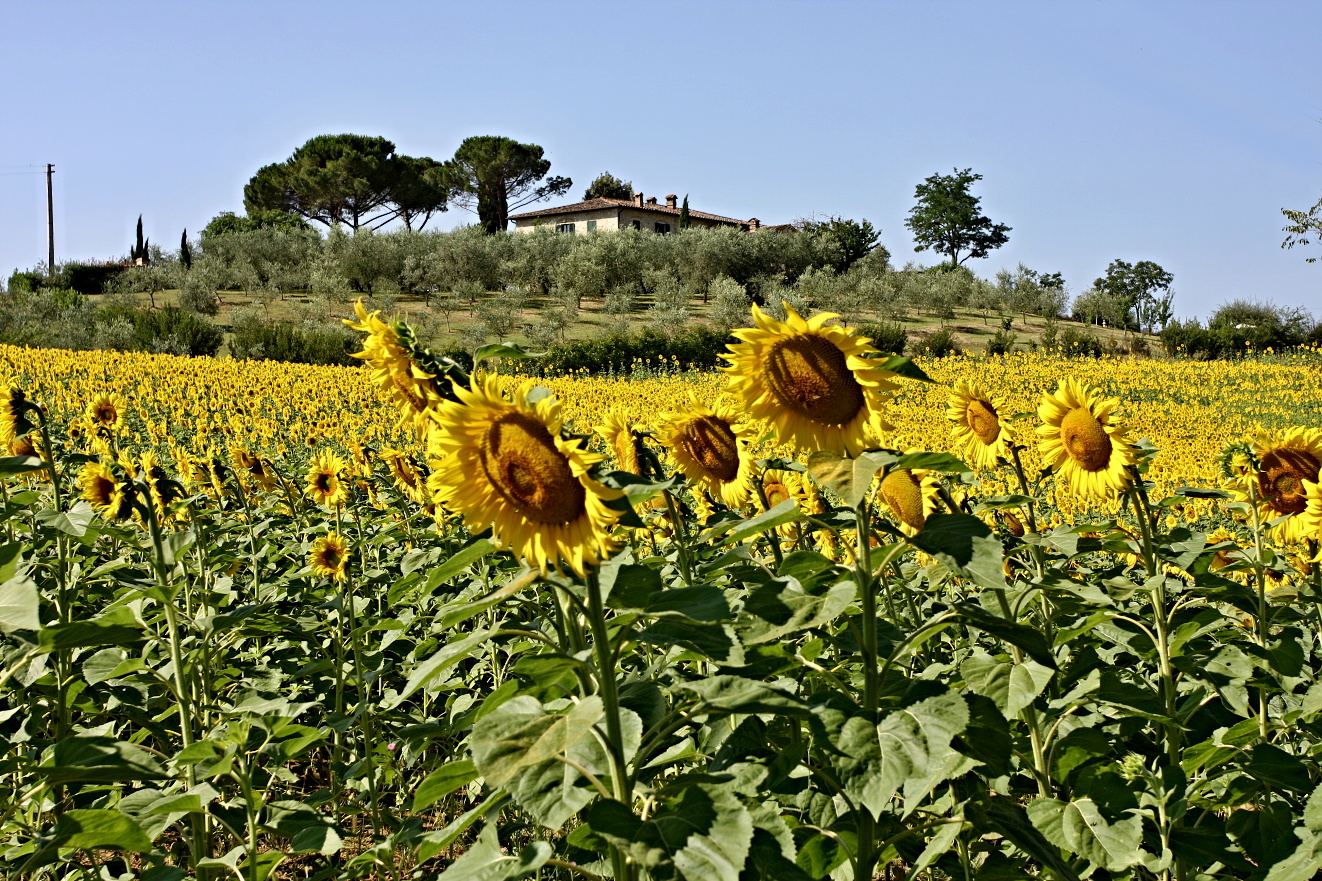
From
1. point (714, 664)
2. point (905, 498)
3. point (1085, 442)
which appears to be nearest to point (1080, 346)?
point (1085, 442)

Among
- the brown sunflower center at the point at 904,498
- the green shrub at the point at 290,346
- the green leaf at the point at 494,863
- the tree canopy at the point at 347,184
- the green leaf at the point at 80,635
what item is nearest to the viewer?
the green leaf at the point at 494,863

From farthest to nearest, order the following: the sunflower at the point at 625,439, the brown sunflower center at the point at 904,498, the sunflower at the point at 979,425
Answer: the sunflower at the point at 979,425, the brown sunflower center at the point at 904,498, the sunflower at the point at 625,439

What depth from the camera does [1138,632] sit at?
8.48 ft

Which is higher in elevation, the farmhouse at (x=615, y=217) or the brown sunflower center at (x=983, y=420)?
the farmhouse at (x=615, y=217)

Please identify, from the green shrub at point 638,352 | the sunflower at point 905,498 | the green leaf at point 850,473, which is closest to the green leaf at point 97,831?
the green leaf at point 850,473

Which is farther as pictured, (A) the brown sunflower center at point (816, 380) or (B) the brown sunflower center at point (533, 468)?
(A) the brown sunflower center at point (816, 380)

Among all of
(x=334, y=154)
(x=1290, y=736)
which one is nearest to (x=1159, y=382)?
(x=1290, y=736)

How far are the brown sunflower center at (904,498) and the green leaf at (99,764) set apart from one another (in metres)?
1.62

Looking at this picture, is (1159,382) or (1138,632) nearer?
(1138,632)

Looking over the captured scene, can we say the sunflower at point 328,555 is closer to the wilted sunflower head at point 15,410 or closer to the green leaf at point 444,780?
the wilted sunflower head at point 15,410

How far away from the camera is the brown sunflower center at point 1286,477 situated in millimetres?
2803

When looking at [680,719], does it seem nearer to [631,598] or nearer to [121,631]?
[631,598]

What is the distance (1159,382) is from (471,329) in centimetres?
2061

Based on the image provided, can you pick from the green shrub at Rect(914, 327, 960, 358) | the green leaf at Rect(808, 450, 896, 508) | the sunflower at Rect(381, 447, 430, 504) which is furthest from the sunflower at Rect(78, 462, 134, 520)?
the green shrub at Rect(914, 327, 960, 358)
